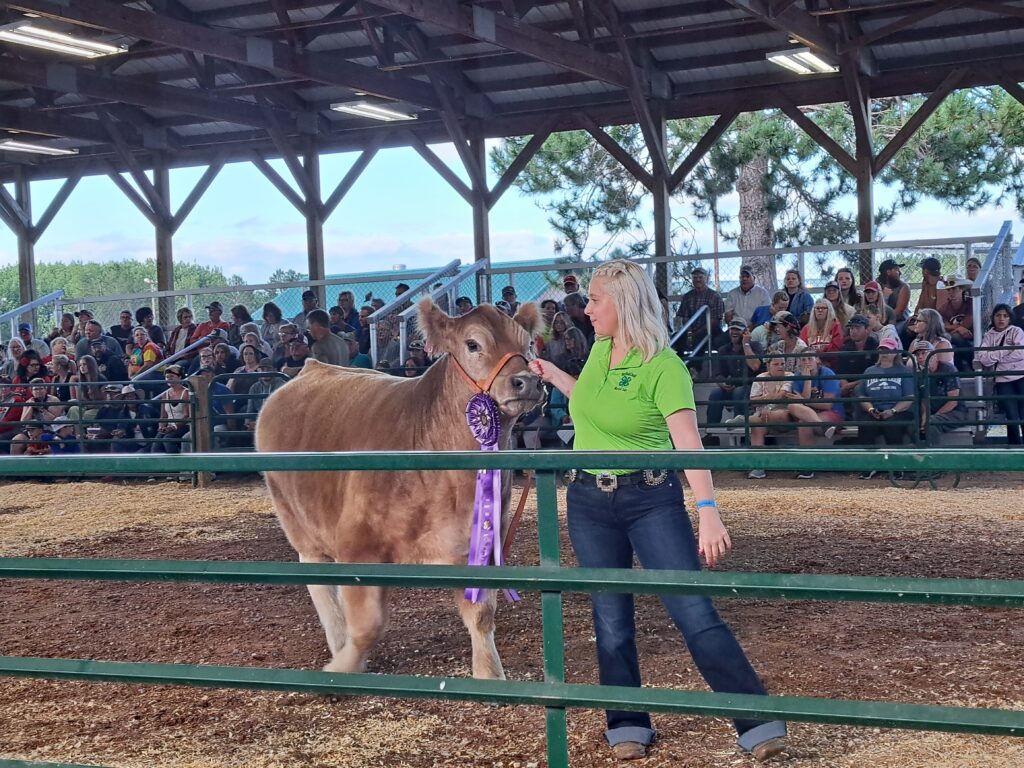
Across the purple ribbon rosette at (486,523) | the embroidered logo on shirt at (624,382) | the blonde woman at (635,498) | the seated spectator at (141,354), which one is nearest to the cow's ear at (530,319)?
the purple ribbon rosette at (486,523)

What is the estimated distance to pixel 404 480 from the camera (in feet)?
13.9

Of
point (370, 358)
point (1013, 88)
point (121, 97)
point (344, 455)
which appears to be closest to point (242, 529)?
point (370, 358)

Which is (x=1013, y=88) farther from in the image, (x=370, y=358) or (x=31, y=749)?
(x=31, y=749)

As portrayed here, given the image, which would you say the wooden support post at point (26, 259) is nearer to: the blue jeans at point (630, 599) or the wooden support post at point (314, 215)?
the wooden support post at point (314, 215)

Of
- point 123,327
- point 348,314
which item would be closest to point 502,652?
point 348,314

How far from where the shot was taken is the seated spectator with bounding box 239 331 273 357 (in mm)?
13047

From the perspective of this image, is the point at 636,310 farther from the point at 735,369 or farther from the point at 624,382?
the point at 735,369

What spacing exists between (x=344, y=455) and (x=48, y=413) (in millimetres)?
12690

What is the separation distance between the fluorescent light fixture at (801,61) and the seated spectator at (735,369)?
13.3 feet

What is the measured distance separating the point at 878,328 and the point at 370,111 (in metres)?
8.55

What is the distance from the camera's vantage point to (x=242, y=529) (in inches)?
339

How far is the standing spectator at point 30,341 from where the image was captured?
1594 centimetres

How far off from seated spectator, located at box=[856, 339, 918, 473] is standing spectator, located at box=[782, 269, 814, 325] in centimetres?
152

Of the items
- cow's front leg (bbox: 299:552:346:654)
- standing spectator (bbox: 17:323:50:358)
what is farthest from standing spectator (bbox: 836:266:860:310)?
standing spectator (bbox: 17:323:50:358)
